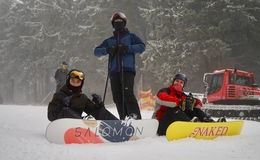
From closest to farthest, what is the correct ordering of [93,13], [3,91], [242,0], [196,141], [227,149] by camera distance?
[227,149], [196,141], [242,0], [93,13], [3,91]

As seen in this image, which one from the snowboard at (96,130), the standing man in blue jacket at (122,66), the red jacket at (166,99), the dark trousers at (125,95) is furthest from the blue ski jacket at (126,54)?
the snowboard at (96,130)

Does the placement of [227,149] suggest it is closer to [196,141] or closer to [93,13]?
[196,141]

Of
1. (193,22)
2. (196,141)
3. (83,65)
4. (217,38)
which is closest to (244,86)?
(217,38)

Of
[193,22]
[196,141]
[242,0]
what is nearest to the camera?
[196,141]

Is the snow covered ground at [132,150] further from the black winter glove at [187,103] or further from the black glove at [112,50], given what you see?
the black glove at [112,50]

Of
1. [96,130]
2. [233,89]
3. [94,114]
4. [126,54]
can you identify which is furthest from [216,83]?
[96,130]

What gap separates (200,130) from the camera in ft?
14.4

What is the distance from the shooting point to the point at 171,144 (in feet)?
12.5

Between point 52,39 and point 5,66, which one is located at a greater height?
point 52,39

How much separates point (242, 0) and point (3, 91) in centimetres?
4032

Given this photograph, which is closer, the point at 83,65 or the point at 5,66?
the point at 83,65

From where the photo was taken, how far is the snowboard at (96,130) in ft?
12.1

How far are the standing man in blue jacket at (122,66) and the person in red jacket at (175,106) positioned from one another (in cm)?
39

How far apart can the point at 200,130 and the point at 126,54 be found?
1.72m
